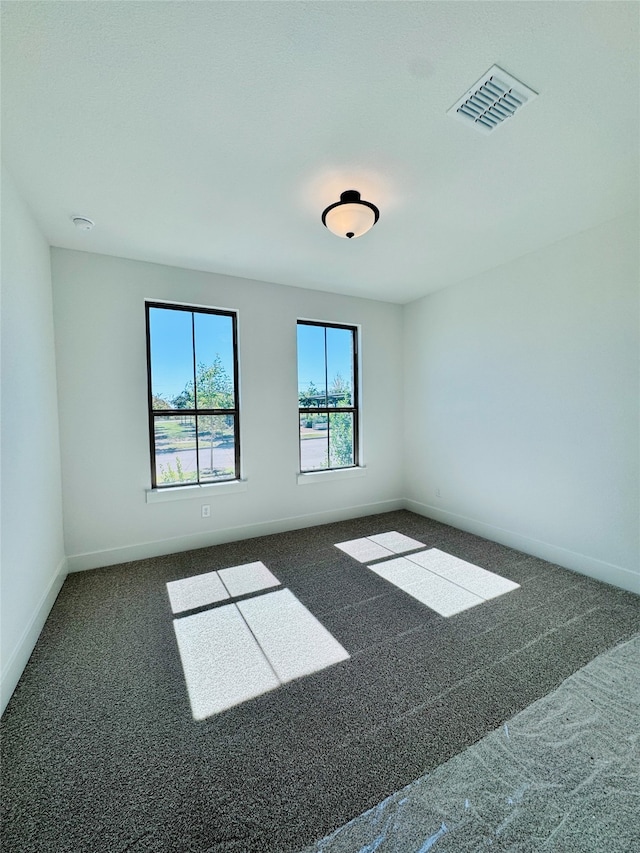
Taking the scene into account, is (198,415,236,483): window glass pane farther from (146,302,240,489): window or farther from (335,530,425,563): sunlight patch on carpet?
(335,530,425,563): sunlight patch on carpet

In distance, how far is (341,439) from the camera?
4.61 metres

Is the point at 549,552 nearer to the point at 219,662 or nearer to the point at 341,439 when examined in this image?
the point at 341,439

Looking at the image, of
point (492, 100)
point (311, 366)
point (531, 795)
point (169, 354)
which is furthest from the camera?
point (311, 366)

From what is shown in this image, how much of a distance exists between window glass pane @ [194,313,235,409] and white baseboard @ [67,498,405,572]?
133 centimetres

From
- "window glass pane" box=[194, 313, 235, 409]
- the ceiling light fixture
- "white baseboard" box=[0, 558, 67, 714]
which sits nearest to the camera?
"white baseboard" box=[0, 558, 67, 714]

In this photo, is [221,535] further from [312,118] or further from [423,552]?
[312,118]

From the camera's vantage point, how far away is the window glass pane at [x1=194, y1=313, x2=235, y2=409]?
12.2 ft

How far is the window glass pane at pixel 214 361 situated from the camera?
146 inches

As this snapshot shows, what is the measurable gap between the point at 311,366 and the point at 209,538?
2216 millimetres

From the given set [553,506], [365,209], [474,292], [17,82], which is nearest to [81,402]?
[17,82]

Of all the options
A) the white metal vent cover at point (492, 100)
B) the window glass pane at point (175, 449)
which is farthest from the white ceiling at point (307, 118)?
the window glass pane at point (175, 449)

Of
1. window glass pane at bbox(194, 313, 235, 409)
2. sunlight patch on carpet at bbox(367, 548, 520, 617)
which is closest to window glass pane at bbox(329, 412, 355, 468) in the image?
window glass pane at bbox(194, 313, 235, 409)

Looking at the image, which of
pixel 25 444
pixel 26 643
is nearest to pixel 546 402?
pixel 25 444

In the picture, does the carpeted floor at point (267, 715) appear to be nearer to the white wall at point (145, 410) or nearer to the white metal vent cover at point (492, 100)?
the white wall at point (145, 410)
